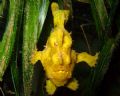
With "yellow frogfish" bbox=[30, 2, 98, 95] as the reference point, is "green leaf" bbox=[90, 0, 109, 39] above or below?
above

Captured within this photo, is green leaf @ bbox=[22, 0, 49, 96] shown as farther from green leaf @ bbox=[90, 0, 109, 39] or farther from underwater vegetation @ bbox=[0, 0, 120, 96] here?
green leaf @ bbox=[90, 0, 109, 39]

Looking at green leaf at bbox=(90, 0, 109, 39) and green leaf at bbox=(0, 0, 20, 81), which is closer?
green leaf at bbox=(0, 0, 20, 81)

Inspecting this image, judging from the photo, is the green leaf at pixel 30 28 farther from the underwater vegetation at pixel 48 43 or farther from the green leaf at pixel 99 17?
the green leaf at pixel 99 17

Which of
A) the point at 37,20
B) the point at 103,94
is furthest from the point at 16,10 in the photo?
the point at 103,94

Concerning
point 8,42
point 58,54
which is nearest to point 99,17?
point 58,54

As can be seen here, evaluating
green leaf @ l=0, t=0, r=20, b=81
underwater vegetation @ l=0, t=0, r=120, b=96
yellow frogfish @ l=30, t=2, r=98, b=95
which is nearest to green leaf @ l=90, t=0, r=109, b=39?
underwater vegetation @ l=0, t=0, r=120, b=96

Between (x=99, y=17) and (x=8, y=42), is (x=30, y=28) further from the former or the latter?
(x=99, y=17)

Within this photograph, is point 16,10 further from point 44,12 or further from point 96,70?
point 96,70

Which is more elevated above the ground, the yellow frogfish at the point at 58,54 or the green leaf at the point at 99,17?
the green leaf at the point at 99,17

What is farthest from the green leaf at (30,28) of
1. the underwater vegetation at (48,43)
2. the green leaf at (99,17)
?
the green leaf at (99,17)
